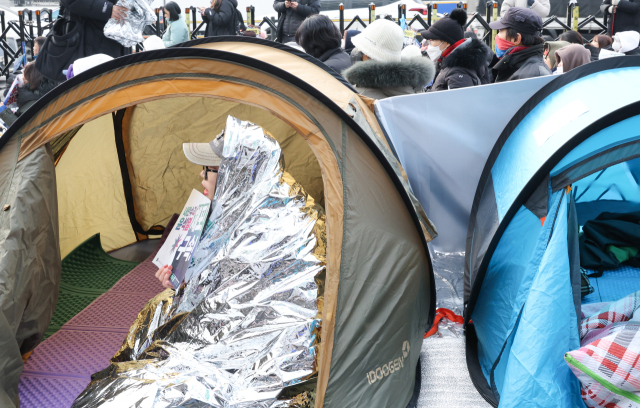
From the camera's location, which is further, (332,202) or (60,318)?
(60,318)

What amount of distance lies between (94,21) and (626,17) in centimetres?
677

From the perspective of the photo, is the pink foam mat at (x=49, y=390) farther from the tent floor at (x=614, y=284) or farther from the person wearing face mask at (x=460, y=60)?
the person wearing face mask at (x=460, y=60)

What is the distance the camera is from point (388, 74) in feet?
9.65

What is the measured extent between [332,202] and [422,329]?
638 mm

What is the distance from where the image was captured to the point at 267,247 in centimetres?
190

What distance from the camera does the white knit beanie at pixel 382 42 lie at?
10.6 ft

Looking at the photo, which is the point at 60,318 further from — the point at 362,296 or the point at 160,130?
the point at 362,296

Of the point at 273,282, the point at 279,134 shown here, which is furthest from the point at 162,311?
the point at 279,134

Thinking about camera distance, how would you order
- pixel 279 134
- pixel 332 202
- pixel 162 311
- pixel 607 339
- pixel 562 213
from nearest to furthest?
pixel 607 339 → pixel 562 213 → pixel 332 202 → pixel 162 311 → pixel 279 134

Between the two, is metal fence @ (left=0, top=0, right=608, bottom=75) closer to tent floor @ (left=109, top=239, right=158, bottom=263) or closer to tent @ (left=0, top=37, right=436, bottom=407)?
tent floor @ (left=109, top=239, right=158, bottom=263)

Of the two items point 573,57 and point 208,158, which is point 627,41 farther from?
point 208,158

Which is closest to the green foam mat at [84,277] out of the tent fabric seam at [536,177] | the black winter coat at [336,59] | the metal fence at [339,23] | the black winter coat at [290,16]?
the black winter coat at [336,59]

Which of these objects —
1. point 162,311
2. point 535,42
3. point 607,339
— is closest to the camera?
point 607,339

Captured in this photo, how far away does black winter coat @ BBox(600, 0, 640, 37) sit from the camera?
702 cm
